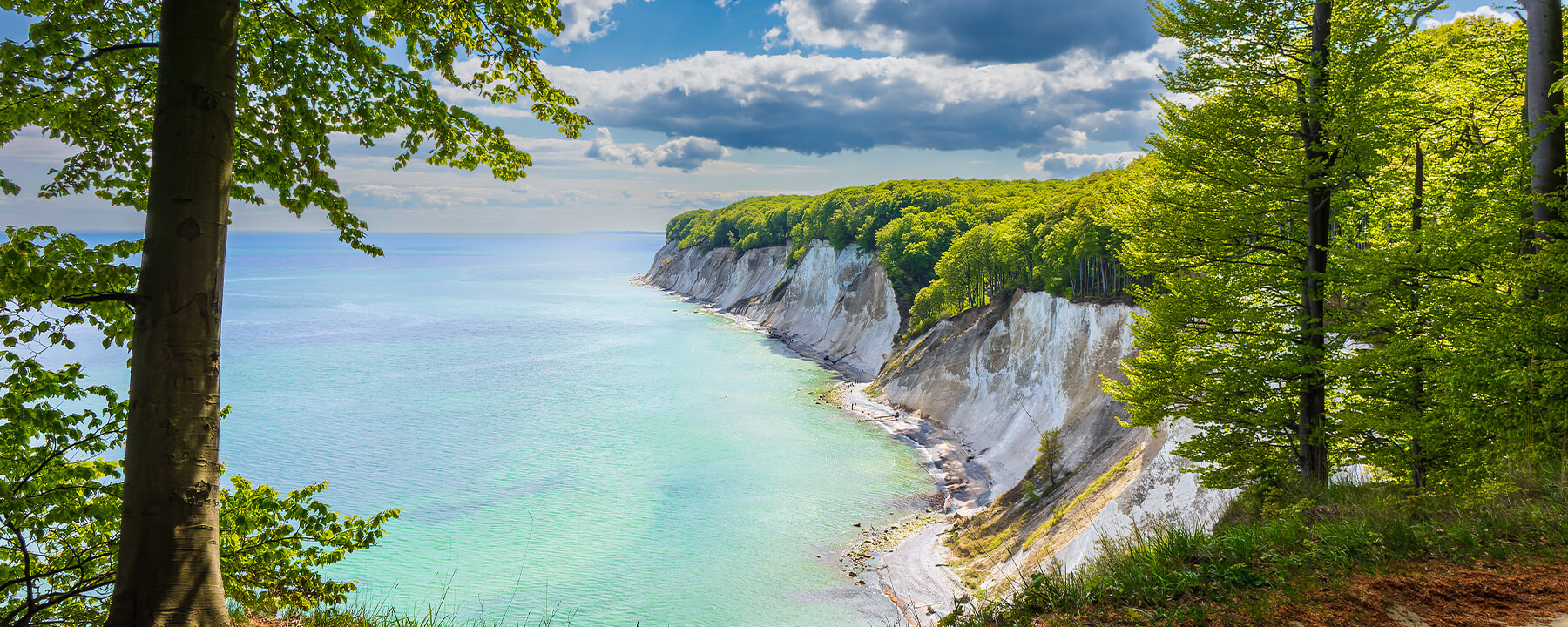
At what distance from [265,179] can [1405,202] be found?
19.2 m

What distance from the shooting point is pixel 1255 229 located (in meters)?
15.3

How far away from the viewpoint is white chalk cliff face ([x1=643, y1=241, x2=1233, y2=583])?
974 inches

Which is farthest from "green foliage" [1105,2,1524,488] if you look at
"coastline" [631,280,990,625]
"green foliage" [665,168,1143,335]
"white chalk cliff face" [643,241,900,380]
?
"white chalk cliff face" [643,241,900,380]

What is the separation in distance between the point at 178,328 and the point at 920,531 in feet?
105

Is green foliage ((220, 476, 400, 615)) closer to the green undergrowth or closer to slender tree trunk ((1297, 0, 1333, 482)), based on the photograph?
the green undergrowth

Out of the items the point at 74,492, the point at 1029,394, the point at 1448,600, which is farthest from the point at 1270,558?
the point at 1029,394

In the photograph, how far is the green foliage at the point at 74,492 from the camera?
4.91 meters

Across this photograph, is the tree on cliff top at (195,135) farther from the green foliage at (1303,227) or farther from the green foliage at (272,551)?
the green foliage at (1303,227)

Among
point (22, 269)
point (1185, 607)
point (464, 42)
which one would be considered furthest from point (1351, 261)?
point (22, 269)

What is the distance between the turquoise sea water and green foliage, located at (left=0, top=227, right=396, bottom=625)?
16.6 metres

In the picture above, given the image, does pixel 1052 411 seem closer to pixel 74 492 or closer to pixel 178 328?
pixel 74 492

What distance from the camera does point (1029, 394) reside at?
44.7m

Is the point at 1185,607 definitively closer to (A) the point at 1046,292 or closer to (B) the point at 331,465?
(A) the point at 1046,292

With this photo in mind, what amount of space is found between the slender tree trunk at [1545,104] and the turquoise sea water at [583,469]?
71.7 ft
